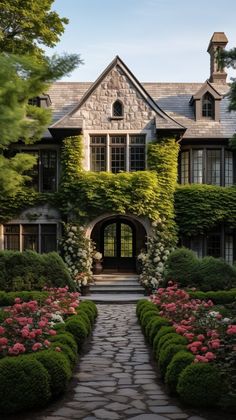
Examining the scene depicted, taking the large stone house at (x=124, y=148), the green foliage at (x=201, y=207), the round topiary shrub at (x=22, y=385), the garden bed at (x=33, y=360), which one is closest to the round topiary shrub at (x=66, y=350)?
the garden bed at (x=33, y=360)

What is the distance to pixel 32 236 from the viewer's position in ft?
69.9

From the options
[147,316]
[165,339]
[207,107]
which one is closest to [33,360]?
[165,339]

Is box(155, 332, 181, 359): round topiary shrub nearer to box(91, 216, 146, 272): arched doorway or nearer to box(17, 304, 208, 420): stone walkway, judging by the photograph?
box(17, 304, 208, 420): stone walkway

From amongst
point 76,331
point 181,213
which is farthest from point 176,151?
point 76,331

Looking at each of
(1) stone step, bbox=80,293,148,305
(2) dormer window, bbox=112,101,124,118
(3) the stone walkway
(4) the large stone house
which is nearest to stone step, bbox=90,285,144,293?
(1) stone step, bbox=80,293,148,305

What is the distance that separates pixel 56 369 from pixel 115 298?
11176 millimetres

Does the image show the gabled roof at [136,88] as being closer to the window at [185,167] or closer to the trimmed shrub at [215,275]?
the window at [185,167]

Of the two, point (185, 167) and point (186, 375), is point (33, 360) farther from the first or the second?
point (185, 167)

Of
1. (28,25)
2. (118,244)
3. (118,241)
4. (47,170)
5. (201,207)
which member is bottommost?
(118,244)

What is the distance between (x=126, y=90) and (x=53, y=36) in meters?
3.46

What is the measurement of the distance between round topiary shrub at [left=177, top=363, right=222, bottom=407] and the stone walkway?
180 mm

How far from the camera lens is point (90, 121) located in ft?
68.3

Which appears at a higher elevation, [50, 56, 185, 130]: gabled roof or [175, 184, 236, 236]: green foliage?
[50, 56, 185, 130]: gabled roof

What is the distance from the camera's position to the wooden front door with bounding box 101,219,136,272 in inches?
883
